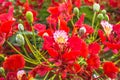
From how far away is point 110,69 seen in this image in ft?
2.97

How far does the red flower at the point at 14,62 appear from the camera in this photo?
0.90 metres

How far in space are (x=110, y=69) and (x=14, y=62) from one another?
21 centimetres

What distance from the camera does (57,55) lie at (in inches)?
35.8

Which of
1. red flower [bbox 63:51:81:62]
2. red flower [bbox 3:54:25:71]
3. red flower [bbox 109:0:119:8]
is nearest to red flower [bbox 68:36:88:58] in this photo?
red flower [bbox 63:51:81:62]

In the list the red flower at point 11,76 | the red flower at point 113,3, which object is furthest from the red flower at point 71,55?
the red flower at point 113,3

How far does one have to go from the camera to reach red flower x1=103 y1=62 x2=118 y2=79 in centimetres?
90

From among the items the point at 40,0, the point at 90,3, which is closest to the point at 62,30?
the point at 90,3

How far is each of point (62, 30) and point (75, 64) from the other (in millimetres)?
89

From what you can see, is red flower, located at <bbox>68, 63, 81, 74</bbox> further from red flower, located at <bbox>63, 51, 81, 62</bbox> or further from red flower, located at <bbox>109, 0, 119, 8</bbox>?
red flower, located at <bbox>109, 0, 119, 8</bbox>

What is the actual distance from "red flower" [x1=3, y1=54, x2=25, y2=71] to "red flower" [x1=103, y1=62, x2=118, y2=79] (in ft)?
0.61

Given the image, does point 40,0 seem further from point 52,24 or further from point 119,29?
point 119,29

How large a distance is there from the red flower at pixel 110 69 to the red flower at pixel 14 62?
0.19 meters

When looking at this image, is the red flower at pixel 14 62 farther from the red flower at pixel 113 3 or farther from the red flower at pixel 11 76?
the red flower at pixel 113 3

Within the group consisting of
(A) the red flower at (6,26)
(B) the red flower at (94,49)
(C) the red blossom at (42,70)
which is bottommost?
(C) the red blossom at (42,70)
